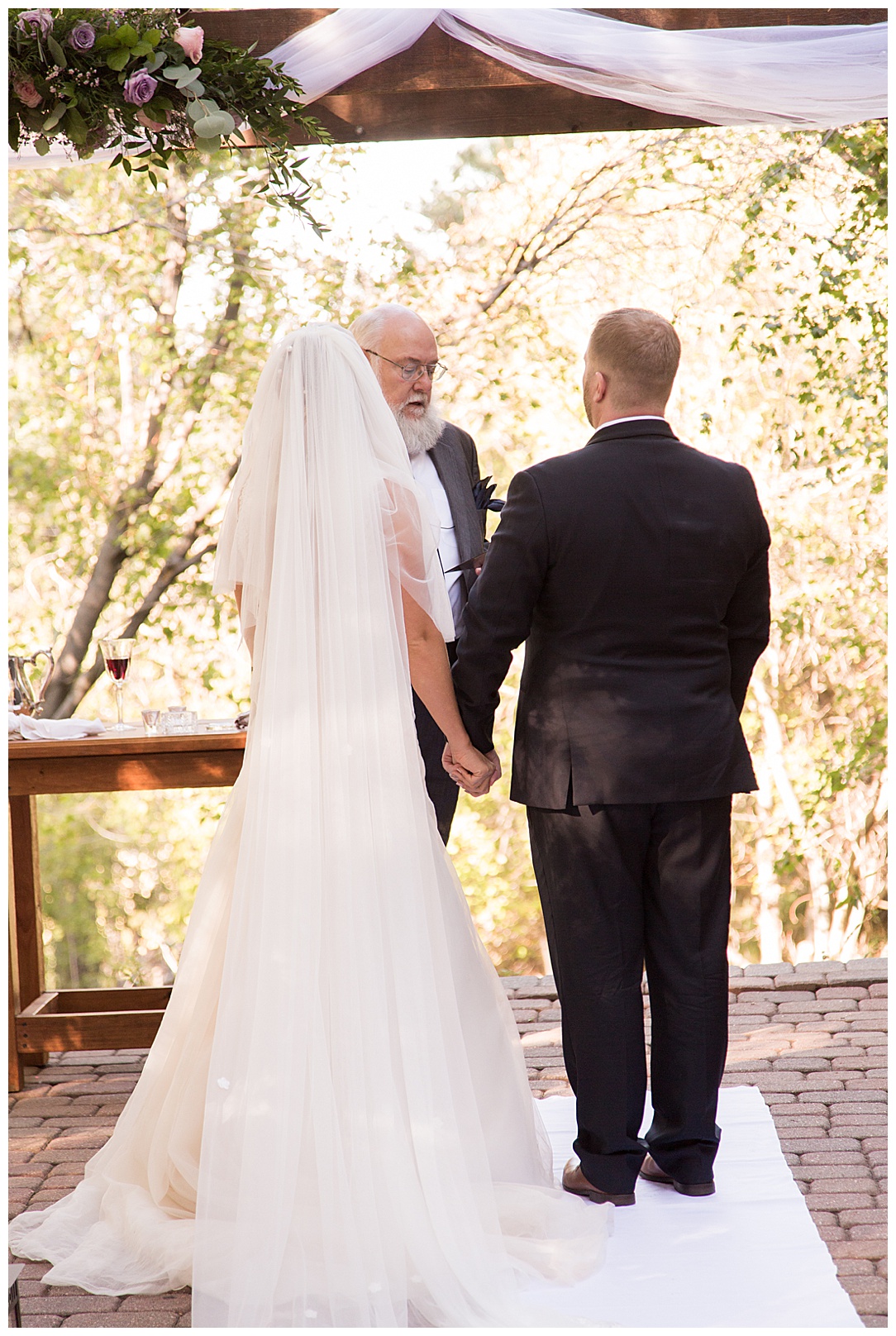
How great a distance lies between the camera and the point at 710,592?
273cm

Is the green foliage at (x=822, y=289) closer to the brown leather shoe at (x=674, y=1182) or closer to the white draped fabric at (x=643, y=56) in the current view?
the white draped fabric at (x=643, y=56)

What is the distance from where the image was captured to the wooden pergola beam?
12.3 ft

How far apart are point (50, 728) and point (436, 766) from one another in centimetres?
128

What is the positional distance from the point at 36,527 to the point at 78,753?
625cm

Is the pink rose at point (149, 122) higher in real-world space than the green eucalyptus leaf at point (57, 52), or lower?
lower

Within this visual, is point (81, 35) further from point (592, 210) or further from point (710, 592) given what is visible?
point (592, 210)

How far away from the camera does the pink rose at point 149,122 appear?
123 inches

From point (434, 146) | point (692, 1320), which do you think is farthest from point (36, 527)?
point (692, 1320)

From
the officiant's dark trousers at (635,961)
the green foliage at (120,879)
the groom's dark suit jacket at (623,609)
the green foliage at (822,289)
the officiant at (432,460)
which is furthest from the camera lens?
the green foliage at (120,879)

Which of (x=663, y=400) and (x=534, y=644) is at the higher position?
(x=663, y=400)

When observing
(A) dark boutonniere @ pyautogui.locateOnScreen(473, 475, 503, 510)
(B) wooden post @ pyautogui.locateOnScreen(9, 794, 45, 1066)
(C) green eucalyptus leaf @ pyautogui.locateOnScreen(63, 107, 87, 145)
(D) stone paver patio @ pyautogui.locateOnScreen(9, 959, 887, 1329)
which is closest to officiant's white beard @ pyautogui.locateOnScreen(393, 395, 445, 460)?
(A) dark boutonniere @ pyautogui.locateOnScreen(473, 475, 503, 510)

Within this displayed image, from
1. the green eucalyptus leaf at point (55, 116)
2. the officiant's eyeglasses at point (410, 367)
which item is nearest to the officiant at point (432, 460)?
the officiant's eyeglasses at point (410, 367)

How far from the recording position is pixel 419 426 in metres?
3.59

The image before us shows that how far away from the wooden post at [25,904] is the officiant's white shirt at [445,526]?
60.1 inches
